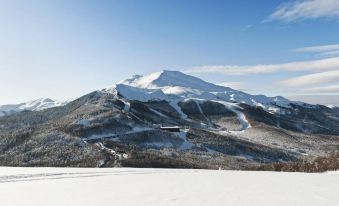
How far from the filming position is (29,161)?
10656cm

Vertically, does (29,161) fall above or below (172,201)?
below

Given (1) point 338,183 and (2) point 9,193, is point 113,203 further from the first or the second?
(1) point 338,183

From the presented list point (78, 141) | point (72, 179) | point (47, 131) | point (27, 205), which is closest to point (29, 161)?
point (78, 141)

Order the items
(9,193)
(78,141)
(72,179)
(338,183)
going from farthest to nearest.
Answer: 1. (78,141)
2. (72,179)
3. (338,183)
4. (9,193)

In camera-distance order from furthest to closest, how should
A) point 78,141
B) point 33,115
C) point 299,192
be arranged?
point 33,115, point 78,141, point 299,192

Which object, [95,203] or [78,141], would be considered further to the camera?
[78,141]

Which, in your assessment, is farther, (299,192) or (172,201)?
(299,192)

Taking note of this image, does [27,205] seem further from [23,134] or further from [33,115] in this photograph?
[33,115]

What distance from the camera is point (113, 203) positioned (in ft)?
62.4

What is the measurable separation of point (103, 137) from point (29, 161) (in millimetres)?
30652

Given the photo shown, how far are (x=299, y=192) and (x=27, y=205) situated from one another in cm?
1287

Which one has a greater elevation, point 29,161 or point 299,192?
point 299,192

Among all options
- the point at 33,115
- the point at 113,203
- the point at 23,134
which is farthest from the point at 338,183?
the point at 33,115

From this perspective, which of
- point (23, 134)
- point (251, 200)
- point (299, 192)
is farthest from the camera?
point (23, 134)
